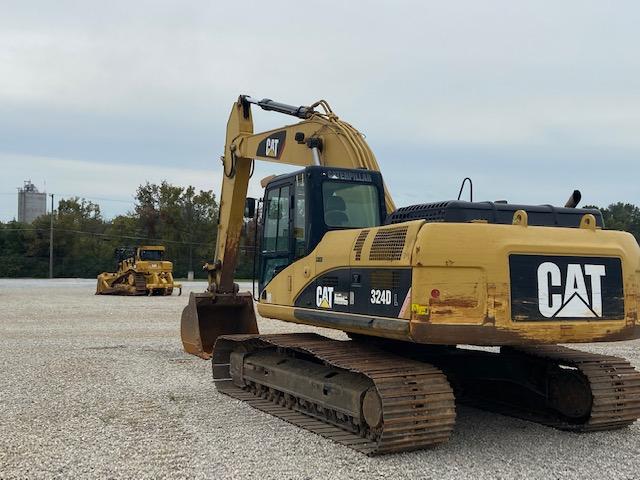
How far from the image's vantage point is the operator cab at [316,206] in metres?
8.06

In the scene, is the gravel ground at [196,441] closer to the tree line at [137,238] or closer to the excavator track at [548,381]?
the excavator track at [548,381]

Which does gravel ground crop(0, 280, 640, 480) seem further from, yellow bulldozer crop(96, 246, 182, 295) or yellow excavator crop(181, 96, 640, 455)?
yellow bulldozer crop(96, 246, 182, 295)

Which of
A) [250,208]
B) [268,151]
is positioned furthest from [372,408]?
[268,151]

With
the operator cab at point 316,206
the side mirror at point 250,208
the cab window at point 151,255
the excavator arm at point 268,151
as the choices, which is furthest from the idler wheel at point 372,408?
the cab window at point 151,255

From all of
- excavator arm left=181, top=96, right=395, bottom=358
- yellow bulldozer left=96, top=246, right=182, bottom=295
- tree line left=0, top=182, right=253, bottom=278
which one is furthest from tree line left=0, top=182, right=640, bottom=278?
excavator arm left=181, top=96, right=395, bottom=358

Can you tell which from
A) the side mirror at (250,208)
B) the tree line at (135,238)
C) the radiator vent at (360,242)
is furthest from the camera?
the tree line at (135,238)

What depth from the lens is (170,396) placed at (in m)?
8.94

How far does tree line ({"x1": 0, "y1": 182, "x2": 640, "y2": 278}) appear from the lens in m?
70.1

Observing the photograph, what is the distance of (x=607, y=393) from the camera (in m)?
7.11

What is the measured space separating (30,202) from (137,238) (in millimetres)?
41062

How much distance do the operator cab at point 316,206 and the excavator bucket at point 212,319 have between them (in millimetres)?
3194

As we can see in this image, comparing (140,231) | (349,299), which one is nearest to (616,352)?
(349,299)

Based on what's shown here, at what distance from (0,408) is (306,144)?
521 cm

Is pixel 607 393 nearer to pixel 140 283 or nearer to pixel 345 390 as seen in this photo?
pixel 345 390
